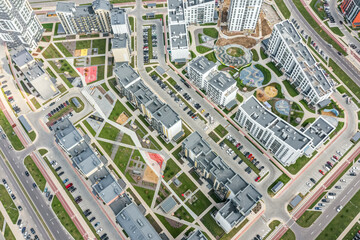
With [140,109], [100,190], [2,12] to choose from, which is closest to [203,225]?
[100,190]

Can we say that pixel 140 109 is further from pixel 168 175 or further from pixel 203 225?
pixel 203 225

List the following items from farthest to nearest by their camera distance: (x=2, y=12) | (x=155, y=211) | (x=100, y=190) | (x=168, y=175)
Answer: (x=2, y=12) → (x=168, y=175) → (x=155, y=211) → (x=100, y=190)

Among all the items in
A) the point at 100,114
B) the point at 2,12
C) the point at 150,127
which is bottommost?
Answer: the point at 150,127

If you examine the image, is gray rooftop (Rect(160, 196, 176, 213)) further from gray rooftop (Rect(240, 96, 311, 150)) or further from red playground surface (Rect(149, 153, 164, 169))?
gray rooftop (Rect(240, 96, 311, 150))

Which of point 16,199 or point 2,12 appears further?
point 2,12

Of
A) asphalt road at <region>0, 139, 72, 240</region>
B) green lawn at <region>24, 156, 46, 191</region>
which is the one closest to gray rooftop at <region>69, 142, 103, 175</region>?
green lawn at <region>24, 156, 46, 191</region>
